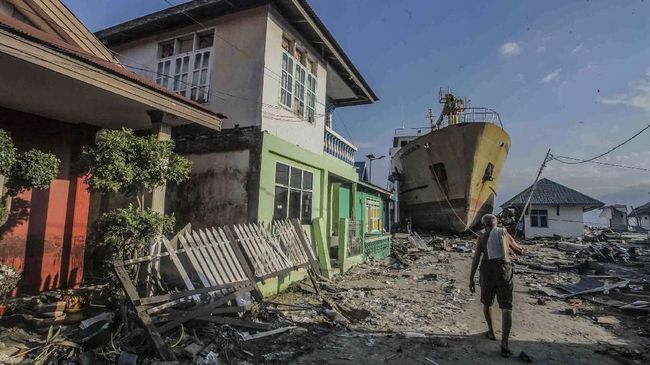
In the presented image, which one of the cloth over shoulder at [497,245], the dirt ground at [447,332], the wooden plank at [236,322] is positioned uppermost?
the cloth over shoulder at [497,245]

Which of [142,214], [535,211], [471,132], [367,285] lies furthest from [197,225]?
[535,211]

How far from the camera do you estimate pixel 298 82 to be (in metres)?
8.52

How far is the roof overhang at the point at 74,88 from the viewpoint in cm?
365

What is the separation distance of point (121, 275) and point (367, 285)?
5726 mm

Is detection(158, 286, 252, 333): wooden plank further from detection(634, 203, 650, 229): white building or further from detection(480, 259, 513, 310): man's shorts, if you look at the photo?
detection(634, 203, 650, 229): white building

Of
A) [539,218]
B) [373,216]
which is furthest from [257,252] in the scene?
[539,218]

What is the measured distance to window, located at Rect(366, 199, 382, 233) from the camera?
50.2ft

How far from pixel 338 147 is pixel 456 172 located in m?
11.0

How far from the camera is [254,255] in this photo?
5.62 m

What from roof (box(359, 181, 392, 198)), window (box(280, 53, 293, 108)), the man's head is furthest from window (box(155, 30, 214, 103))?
roof (box(359, 181, 392, 198))

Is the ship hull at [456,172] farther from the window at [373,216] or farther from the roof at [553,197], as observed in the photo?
the roof at [553,197]

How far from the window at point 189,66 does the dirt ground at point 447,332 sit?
16.2ft

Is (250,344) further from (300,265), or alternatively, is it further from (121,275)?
(300,265)

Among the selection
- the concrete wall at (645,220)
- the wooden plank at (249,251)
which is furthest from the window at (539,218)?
the concrete wall at (645,220)
